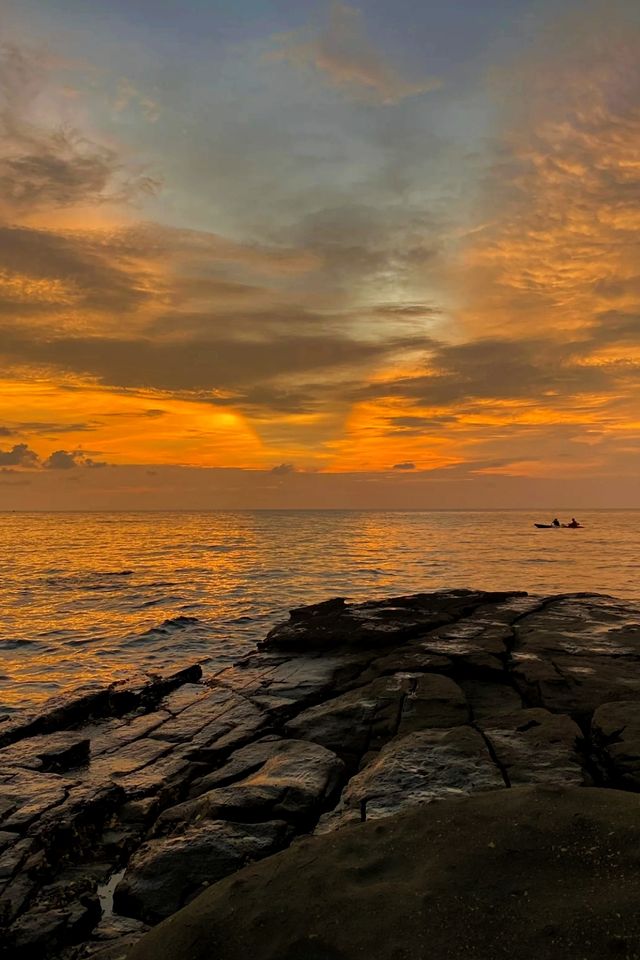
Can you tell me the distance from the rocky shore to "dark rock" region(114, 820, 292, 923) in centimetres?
2

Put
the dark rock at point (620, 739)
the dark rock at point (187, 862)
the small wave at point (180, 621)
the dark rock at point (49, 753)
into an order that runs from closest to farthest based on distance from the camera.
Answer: the dark rock at point (187, 862), the dark rock at point (620, 739), the dark rock at point (49, 753), the small wave at point (180, 621)

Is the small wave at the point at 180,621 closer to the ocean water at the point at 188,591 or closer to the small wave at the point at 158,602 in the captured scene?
the ocean water at the point at 188,591

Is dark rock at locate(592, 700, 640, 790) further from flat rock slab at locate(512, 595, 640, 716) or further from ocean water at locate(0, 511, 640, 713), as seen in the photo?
ocean water at locate(0, 511, 640, 713)

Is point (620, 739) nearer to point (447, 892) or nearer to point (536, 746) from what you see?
point (536, 746)

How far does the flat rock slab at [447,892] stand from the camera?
13.1 ft

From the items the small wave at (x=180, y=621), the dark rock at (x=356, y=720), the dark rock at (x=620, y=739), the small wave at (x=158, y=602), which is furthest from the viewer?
the small wave at (x=158, y=602)

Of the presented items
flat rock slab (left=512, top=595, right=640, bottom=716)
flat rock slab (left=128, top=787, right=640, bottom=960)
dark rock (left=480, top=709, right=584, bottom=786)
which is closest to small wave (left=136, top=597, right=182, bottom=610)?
flat rock slab (left=512, top=595, right=640, bottom=716)

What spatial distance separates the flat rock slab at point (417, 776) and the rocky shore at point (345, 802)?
3cm

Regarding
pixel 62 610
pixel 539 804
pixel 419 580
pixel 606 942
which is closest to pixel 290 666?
pixel 539 804

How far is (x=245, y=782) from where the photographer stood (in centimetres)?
828

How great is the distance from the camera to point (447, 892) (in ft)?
14.6

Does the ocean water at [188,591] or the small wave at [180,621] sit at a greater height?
the small wave at [180,621]

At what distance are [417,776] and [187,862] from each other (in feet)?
9.53

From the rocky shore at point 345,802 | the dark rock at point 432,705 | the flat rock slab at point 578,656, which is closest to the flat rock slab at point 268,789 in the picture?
the rocky shore at point 345,802
